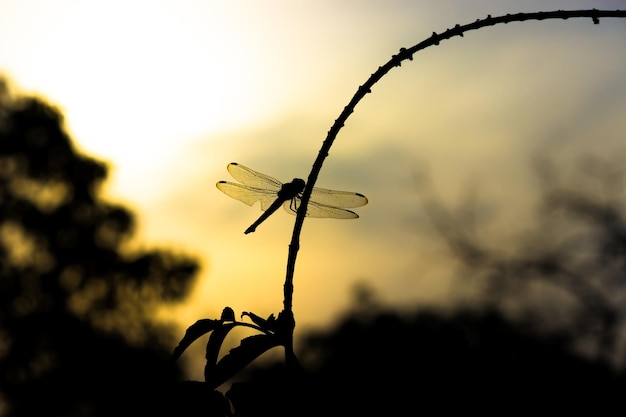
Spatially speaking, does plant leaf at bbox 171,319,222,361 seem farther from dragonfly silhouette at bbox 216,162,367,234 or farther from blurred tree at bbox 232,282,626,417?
dragonfly silhouette at bbox 216,162,367,234

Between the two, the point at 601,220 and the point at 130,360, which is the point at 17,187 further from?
the point at 601,220

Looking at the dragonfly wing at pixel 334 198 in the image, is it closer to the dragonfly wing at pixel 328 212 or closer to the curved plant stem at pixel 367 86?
the dragonfly wing at pixel 328 212

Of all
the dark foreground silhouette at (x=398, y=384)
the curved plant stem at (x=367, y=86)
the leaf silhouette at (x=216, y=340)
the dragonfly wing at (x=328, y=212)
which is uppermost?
the dragonfly wing at (x=328, y=212)

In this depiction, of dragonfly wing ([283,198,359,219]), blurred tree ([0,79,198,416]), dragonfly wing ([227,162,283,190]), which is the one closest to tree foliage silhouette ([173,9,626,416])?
dragonfly wing ([283,198,359,219])

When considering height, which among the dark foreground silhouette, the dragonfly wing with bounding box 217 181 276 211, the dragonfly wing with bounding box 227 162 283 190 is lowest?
the dark foreground silhouette

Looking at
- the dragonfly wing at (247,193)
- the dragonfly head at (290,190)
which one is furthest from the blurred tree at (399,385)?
the dragonfly wing at (247,193)

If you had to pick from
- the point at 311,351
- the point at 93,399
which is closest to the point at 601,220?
the point at 93,399
